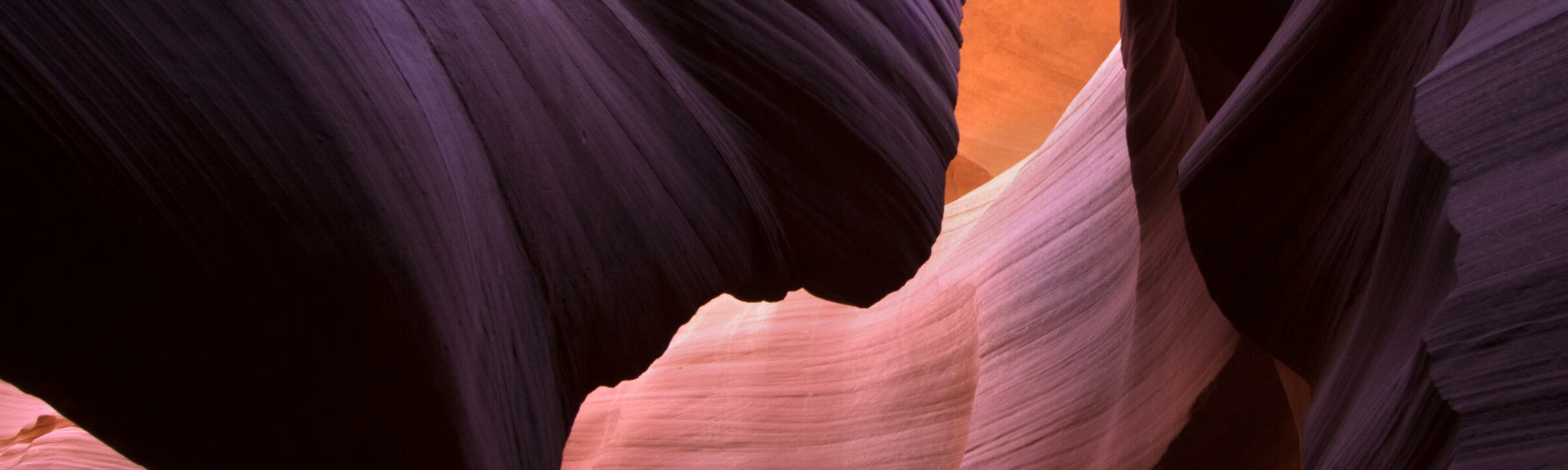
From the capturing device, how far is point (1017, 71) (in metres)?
9.84

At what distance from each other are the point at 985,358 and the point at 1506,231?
9.79 feet

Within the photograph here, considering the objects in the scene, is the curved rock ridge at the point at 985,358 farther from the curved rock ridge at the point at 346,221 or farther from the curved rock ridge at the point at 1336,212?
the curved rock ridge at the point at 346,221

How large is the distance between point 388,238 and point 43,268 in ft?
1.36

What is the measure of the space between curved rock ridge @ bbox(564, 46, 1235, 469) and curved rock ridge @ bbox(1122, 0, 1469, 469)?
22.8 inches

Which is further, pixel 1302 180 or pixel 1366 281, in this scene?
pixel 1302 180

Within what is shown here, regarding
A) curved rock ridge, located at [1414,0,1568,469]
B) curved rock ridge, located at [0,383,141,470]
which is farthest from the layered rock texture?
curved rock ridge, located at [0,383,141,470]

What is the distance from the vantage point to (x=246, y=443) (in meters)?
1.57

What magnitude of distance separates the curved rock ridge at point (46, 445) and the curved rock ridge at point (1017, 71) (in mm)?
6927

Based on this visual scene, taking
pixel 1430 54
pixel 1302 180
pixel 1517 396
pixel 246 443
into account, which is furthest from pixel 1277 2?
pixel 246 443

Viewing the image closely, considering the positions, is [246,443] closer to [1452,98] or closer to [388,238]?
[388,238]

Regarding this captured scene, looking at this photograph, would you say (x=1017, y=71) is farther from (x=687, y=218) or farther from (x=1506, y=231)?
(x=1506, y=231)

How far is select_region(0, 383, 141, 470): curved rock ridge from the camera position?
15.6 ft

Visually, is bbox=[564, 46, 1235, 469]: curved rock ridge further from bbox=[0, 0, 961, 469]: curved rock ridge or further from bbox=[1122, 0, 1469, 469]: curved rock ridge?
bbox=[0, 0, 961, 469]: curved rock ridge

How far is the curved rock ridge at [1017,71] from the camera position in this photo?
953cm
